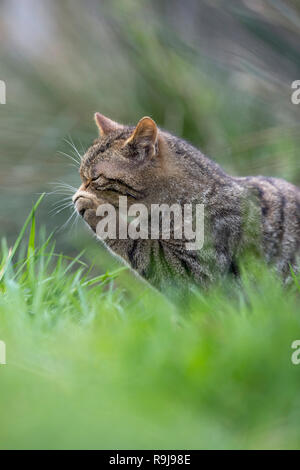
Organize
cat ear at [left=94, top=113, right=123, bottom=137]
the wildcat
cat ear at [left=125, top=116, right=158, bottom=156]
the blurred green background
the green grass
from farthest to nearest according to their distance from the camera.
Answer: the blurred green background
cat ear at [left=94, top=113, right=123, bottom=137]
cat ear at [left=125, top=116, right=158, bottom=156]
the wildcat
the green grass

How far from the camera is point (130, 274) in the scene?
2.74 metres

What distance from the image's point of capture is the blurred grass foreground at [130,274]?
1.32m

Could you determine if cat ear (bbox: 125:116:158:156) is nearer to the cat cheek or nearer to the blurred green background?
the cat cheek

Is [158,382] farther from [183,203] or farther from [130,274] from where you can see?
[130,274]

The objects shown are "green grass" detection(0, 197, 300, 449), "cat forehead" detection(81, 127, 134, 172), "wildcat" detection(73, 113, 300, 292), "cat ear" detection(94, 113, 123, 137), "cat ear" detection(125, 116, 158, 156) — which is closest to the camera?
"green grass" detection(0, 197, 300, 449)

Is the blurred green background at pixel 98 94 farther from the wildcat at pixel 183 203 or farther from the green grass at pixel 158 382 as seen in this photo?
the green grass at pixel 158 382

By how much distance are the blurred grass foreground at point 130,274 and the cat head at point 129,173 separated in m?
Answer: 0.25

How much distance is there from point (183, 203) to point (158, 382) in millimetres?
1157

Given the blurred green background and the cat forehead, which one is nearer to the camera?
the cat forehead

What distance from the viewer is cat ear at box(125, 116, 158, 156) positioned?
249cm

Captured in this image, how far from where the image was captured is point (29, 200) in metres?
3.82

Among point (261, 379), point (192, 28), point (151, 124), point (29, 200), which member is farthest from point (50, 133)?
point (261, 379)

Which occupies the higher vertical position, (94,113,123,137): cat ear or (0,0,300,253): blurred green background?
(0,0,300,253): blurred green background

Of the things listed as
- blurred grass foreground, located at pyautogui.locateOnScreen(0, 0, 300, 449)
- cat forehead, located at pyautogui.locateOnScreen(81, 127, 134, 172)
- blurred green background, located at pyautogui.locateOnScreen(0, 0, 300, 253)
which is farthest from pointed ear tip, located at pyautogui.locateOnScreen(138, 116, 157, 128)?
blurred green background, located at pyautogui.locateOnScreen(0, 0, 300, 253)
